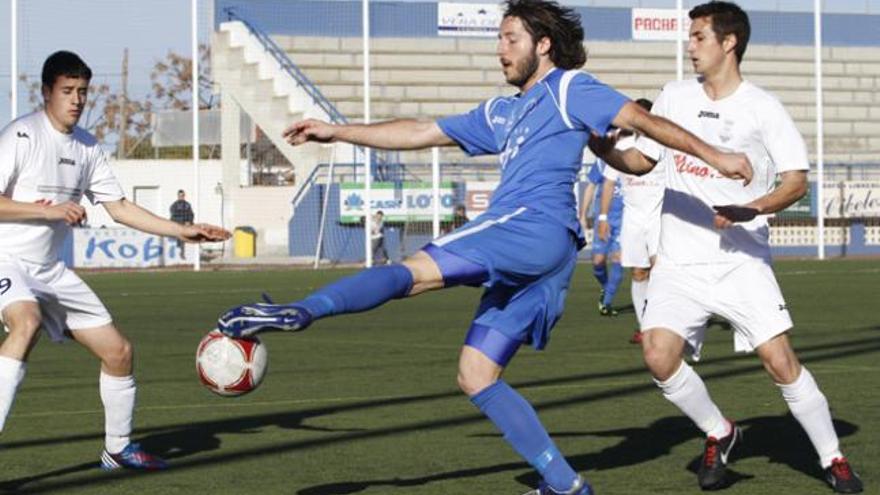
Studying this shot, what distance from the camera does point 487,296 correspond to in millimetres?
7406

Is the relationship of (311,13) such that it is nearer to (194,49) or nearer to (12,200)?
(194,49)

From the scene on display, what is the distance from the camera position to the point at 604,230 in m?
20.6

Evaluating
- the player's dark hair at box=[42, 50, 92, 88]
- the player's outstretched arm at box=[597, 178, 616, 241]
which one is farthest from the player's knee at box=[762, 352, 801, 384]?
the player's outstretched arm at box=[597, 178, 616, 241]

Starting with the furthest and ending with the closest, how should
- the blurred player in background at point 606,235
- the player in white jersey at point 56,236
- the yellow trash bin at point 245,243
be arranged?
the yellow trash bin at point 245,243, the blurred player in background at point 606,235, the player in white jersey at point 56,236

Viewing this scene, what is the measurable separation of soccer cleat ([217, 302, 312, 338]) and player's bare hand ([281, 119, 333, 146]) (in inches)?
58.4

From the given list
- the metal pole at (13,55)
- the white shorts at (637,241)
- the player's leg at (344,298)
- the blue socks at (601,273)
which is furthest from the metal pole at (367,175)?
the player's leg at (344,298)

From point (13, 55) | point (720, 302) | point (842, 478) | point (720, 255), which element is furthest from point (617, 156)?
point (13, 55)

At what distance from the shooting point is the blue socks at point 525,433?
7211mm

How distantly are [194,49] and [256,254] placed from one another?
716 cm

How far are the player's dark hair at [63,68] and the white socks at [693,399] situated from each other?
3232 mm

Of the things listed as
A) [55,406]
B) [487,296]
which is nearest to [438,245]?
[487,296]

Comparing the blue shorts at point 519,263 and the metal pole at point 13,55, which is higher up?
the metal pole at point 13,55

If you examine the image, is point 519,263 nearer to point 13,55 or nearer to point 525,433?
point 525,433

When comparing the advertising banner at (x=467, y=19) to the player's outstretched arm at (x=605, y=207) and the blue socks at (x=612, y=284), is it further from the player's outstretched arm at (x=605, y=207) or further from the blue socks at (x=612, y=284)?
the player's outstretched arm at (x=605, y=207)
